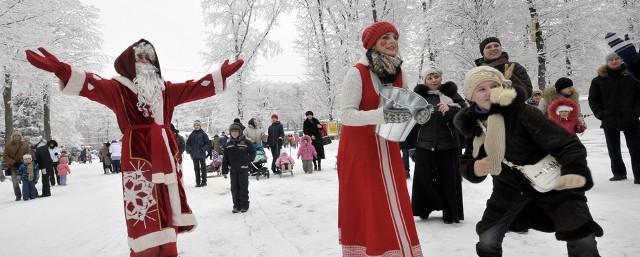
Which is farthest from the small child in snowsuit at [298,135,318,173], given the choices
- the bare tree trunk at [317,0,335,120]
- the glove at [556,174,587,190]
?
the bare tree trunk at [317,0,335,120]

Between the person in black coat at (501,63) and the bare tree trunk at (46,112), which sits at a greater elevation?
the bare tree trunk at (46,112)

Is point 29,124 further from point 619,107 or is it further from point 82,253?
point 619,107

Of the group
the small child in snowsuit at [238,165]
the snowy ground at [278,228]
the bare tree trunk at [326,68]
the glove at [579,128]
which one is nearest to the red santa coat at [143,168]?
the snowy ground at [278,228]

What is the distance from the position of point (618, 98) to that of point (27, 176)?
13.2 meters

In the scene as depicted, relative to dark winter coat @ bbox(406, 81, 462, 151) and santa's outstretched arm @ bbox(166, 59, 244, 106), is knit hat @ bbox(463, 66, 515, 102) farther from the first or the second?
santa's outstretched arm @ bbox(166, 59, 244, 106)

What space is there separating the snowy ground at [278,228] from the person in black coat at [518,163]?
1185 millimetres

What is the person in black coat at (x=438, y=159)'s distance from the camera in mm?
4770

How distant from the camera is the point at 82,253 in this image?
4.67 meters

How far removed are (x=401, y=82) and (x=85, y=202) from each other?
29.7 feet

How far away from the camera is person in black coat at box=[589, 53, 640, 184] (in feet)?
19.2

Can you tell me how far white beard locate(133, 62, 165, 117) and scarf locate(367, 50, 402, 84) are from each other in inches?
72.4

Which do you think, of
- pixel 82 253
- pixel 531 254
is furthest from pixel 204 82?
pixel 531 254

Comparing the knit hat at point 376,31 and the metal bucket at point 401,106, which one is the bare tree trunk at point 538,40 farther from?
the metal bucket at point 401,106

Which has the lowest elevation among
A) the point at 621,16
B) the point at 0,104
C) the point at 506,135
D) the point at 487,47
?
the point at 506,135
